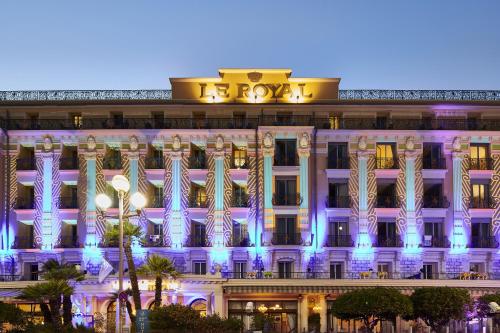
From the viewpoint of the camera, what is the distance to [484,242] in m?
72.6

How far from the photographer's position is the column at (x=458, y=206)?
72500mm

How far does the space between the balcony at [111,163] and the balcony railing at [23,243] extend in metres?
7.61

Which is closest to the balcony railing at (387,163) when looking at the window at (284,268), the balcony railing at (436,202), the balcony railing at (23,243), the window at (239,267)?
the balcony railing at (436,202)

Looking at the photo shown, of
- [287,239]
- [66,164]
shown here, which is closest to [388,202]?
[287,239]

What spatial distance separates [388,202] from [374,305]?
48.0 feet

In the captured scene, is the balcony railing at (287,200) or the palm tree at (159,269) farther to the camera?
the balcony railing at (287,200)

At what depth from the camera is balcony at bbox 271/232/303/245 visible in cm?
7147

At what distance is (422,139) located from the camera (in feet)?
242

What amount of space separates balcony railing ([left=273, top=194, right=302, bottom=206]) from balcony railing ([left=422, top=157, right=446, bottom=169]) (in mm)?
9667

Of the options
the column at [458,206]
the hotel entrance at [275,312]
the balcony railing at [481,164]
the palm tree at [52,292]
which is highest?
the balcony railing at [481,164]

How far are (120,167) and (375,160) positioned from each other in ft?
61.3

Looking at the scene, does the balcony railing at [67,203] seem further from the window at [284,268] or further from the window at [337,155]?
the window at [337,155]

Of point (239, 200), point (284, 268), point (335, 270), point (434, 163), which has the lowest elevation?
point (335, 270)

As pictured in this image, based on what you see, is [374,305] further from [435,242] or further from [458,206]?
[458,206]
